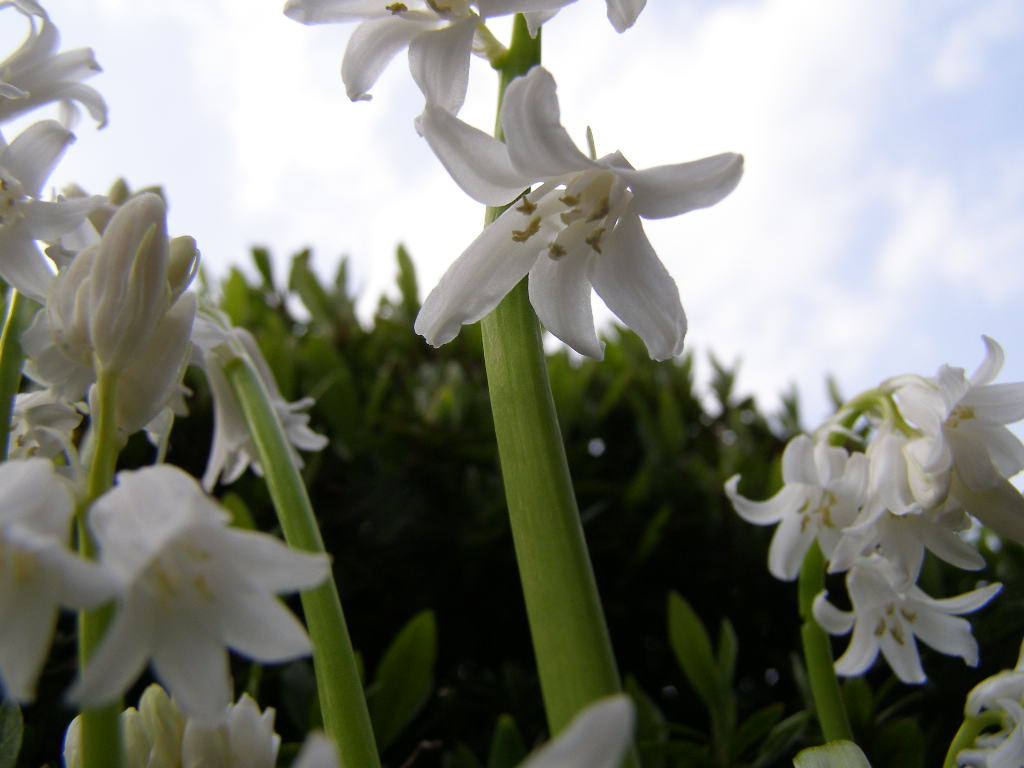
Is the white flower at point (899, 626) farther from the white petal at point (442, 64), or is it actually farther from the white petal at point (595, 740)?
the white petal at point (595, 740)

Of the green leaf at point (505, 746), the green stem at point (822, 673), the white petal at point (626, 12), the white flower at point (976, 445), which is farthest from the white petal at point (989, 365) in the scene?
the green leaf at point (505, 746)

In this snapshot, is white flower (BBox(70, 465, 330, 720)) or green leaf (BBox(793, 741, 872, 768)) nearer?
white flower (BBox(70, 465, 330, 720))

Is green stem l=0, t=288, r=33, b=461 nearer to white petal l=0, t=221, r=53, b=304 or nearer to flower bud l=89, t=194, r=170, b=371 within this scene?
white petal l=0, t=221, r=53, b=304

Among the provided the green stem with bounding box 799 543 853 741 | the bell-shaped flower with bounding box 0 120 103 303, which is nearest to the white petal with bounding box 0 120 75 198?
the bell-shaped flower with bounding box 0 120 103 303

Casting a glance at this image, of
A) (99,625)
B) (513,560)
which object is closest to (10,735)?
(99,625)

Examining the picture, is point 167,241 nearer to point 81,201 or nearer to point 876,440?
point 81,201

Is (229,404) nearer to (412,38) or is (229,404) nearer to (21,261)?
(21,261)

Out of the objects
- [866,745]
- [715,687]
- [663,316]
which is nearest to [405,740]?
[715,687]
